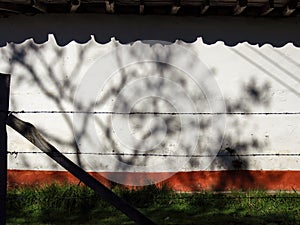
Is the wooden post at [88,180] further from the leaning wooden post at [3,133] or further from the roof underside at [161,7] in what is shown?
the roof underside at [161,7]

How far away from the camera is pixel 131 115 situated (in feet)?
26.8

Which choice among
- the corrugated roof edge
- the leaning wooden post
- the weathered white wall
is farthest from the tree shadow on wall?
the leaning wooden post

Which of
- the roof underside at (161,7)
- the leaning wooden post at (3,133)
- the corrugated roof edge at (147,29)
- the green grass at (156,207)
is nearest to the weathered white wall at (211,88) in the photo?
the corrugated roof edge at (147,29)

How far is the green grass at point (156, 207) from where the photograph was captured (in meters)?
6.90

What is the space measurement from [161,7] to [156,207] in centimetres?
289

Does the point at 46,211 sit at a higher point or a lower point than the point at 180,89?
lower

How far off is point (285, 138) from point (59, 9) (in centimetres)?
391

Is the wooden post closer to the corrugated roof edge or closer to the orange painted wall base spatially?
the orange painted wall base

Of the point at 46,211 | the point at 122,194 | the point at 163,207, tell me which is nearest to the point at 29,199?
the point at 46,211

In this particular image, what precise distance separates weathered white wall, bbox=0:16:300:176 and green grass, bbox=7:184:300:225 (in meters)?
0.51

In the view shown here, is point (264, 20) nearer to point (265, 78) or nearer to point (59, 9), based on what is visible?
point (265, 78)

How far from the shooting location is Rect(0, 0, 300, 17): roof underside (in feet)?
24.7

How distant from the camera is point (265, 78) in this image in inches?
325

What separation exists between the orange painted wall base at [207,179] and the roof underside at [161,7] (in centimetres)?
238
